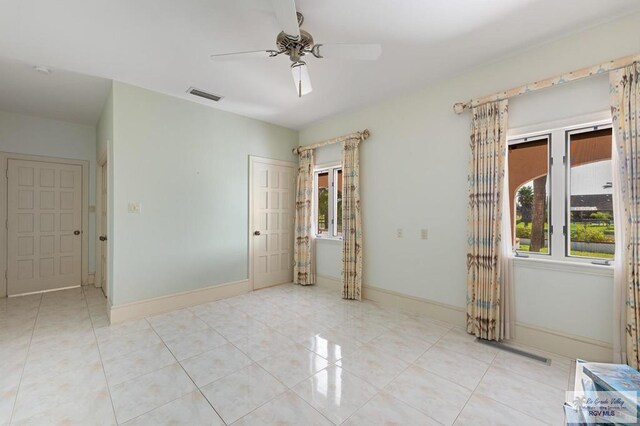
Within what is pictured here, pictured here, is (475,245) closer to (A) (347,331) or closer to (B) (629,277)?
(B) (629,277)

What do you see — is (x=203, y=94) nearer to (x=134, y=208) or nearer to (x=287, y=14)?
(x=134, y=208)

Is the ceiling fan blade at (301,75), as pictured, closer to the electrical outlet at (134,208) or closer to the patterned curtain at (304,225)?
the patterned curtain at (304,225)

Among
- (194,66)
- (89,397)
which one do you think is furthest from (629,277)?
(194,66)

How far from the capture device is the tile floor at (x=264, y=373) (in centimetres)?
172

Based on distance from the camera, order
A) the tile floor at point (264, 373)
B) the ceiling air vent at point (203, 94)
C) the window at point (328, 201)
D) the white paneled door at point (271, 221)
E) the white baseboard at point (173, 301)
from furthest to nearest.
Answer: the window at point (328, 201), the white paneled door at point (271, 221), the ceiling air vent at point (203, 94), the white baseboard at point (173, 301), the tile floor at point (264, 373)

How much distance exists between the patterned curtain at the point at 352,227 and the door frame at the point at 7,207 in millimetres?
4518

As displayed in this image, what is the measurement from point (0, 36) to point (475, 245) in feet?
15.8

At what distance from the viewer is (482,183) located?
2752mm

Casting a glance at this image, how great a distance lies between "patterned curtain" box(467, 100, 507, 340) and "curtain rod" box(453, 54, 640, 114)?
0.07 meters

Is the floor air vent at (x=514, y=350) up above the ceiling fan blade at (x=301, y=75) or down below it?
below

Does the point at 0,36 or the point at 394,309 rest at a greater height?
the point at 0,36

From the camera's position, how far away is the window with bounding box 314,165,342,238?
15.2ft

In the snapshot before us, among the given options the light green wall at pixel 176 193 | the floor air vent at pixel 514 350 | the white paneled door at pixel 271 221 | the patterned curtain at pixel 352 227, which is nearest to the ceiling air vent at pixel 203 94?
the light green wall at pixel 176 193

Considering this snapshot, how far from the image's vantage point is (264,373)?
7.08ft
